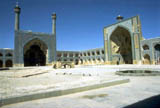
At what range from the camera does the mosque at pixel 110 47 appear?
84.4 feet

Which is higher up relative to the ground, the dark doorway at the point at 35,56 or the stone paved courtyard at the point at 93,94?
the dark doorway at the point at 35,56

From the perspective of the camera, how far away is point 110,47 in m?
32.7

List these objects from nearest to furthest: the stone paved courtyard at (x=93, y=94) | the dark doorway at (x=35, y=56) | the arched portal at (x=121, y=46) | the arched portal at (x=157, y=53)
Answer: the stone paved courtyard at (x=93, y=94)
the arched portal at (x=157, y=53)
the arched portal at (x=121, y=46)
the dark doorway at (x=35, y=56)

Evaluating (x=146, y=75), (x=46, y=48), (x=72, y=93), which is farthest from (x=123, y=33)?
(x=72, y=93)

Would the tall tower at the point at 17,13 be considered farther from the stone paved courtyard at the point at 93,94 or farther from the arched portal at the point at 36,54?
the stone paved courtyard at the point at 93,94

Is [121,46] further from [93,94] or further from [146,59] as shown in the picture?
[93,94]

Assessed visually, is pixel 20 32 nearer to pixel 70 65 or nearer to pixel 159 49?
pixel 70 65

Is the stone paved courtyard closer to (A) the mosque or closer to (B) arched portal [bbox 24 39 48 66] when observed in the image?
(A) the mosque

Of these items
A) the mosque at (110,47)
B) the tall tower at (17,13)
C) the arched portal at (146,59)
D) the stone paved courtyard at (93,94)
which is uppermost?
the tall tower at (17,13)

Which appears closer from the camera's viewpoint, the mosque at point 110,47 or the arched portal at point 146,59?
the arched portal at point 146,59

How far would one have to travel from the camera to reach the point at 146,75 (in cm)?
796

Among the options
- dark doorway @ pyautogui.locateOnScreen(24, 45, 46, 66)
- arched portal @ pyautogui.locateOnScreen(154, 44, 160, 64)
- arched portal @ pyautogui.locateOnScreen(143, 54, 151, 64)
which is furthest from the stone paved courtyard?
dark doorway @ pyautogui.locateOnScreen(24, 45, 46, 66)

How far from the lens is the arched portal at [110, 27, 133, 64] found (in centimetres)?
3209

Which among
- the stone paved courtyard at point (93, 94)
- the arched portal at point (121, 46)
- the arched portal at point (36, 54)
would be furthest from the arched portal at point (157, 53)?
the arched portal at point (36, 54)
